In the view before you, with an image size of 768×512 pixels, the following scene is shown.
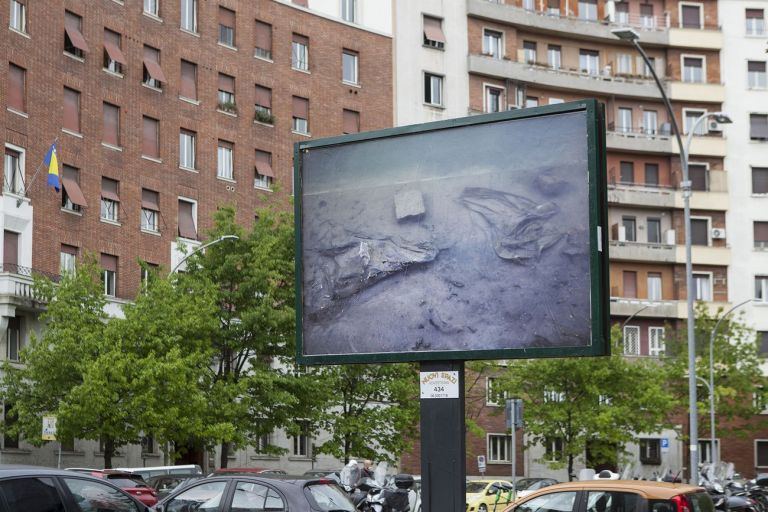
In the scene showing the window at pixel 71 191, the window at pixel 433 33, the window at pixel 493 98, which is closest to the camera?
the window at pixel 71 191

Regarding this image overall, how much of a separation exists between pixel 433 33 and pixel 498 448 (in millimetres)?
20216

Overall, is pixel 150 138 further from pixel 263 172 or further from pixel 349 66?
pixel 349 66

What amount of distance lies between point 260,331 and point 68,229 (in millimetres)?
8722

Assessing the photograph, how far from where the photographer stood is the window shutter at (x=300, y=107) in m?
57.9

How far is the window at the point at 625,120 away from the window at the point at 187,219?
1005 inches

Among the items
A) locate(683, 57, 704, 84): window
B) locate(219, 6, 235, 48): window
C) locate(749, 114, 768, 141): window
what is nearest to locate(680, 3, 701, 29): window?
locate(683, 57, 704, 84): window

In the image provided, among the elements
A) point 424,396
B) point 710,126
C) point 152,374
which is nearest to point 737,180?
point 710,126

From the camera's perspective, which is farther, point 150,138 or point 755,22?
point 755,22

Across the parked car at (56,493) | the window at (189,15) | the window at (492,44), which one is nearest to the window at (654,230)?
the window at (492,44)

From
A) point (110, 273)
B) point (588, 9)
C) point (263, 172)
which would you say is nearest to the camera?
point (110, 273)

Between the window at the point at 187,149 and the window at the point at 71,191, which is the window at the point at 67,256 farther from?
the window at the point at 187,149

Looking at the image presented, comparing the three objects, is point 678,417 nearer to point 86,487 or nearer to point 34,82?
point 34,82

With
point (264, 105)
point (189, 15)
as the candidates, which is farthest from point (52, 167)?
point (264, 105)

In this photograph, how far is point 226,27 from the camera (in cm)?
5512
